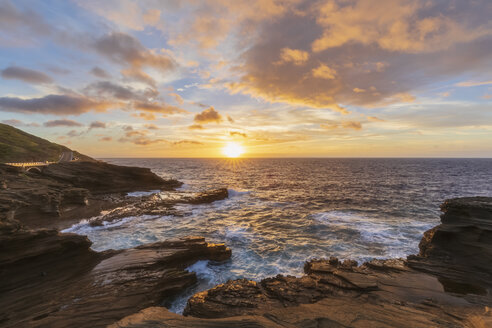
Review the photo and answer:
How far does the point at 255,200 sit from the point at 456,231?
95.6 feet

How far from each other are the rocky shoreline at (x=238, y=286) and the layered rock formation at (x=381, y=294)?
0.05 meters

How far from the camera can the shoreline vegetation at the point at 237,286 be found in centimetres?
766

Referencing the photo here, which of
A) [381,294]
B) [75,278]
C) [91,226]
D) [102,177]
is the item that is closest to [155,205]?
[91,226]

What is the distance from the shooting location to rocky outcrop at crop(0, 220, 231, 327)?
927 cm

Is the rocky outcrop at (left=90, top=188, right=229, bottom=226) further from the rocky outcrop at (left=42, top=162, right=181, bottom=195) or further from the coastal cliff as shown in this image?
the rocky outcrop at (left=42, top=162, right=181, bottom=195)

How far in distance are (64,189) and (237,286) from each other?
32464 mm

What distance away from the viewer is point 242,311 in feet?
28.2

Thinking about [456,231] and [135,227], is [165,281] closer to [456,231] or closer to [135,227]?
[135,227]

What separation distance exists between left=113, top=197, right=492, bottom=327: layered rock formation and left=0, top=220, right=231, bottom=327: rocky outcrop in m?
3.40

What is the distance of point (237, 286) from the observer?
10.5m

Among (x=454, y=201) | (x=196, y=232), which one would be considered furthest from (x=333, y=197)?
(x=196, y=232)

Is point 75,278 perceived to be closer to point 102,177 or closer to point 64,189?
point 64,189

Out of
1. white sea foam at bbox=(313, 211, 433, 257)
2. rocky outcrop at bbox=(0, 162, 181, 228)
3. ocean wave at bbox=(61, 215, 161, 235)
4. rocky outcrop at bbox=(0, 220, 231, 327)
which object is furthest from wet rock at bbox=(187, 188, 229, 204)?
rocky outcrop at bbox=(0, 220, 231, 327)

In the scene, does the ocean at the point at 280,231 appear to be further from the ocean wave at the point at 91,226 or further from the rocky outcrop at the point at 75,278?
the rocky outcrop at the point at 75,278
